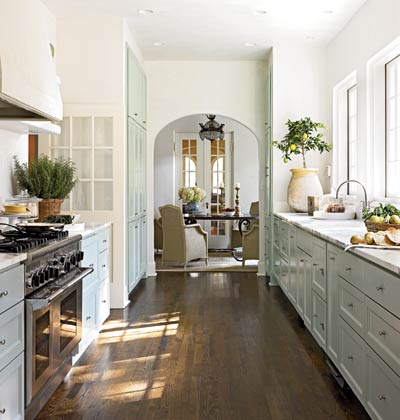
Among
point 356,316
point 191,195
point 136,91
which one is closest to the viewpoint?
point 356,316

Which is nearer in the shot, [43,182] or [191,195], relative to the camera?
[43,182]

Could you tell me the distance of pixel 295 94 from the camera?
645 centimetres

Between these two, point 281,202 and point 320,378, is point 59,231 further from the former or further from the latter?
point 281,202

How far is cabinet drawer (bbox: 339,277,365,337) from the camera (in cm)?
260

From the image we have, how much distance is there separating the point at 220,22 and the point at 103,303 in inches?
117

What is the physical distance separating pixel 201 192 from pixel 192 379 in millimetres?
6065

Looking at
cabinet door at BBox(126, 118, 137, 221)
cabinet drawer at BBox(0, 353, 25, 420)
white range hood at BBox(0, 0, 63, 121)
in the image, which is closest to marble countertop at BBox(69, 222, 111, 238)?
white range hood at BBox(0, 0, 63, 121)

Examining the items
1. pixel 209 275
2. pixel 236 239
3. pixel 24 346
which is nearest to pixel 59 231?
pixel 24 346

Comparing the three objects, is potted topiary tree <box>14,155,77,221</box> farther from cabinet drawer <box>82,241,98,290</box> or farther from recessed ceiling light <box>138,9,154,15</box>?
recessed ceiling light <box>138,9,154,15</box>

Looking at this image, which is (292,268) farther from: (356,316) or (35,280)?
(35,280)

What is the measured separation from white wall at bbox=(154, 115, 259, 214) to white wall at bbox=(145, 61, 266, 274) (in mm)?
3171

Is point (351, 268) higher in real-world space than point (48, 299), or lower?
higher

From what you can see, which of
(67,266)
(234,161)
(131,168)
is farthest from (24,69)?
(234,161)

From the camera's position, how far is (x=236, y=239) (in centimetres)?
1007
